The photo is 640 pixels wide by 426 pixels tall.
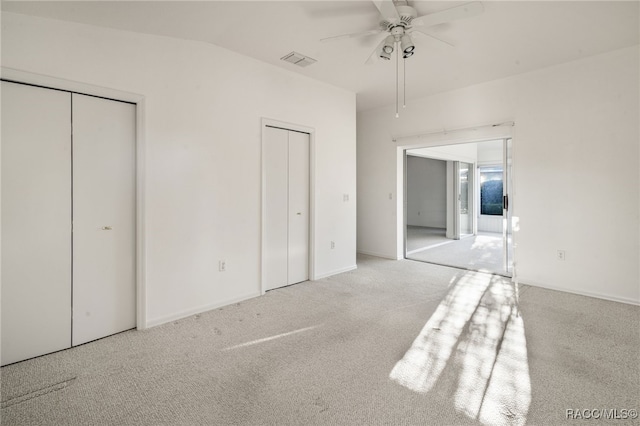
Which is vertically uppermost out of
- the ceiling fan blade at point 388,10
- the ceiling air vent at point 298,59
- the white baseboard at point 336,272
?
the ceiling air vent at point 298,59

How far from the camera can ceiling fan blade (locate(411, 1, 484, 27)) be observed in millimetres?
2361

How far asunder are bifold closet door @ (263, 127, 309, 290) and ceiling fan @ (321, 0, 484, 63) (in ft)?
5.66

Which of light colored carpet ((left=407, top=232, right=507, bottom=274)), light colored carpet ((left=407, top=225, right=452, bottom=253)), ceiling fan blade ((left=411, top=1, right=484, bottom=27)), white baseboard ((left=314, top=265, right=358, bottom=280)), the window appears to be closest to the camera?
ceiling fan blade ((left=411, top=1, right=484, bottom=27))

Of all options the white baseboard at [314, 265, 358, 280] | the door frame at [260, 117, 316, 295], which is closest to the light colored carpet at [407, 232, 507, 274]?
the white baseboard at [314, 265, 358, 280]

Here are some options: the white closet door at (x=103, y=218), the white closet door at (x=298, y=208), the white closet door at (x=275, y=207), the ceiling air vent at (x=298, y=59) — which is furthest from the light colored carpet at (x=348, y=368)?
the ceiling air vent at (x=298, y=59)

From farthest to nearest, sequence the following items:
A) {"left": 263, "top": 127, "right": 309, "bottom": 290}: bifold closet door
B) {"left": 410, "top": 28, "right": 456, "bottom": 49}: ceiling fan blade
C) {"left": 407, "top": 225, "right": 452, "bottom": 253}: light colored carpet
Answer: {"left": 407, "top": 225, "right": 452, "bottom": 253}: light colored carpet
{"left": 263, "top": 127, "right": 309, "bottom": 290}: bifold closet door
{"left": 410, "top": 28, "right": 456, "bottom": 49}: ceiling fan blade

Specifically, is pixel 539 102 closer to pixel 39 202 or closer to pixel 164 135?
pixel 164 135

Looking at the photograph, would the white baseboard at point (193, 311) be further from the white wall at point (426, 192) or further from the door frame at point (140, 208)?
the white wall at point (426, 192)

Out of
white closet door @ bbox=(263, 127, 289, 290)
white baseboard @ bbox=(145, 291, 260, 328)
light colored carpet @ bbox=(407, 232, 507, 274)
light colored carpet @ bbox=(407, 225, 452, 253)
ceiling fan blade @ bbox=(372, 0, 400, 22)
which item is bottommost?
white baseboard @ bbox=(145, 291, 260, 328)

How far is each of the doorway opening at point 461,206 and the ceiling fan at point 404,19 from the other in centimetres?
268

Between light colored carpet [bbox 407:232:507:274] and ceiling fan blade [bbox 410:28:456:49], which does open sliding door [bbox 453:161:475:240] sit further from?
ceiling fan blade [bbox 410:28:456:49]

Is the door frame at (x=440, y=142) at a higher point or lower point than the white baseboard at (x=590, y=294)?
higher

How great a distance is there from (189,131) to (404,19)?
234 centimetres

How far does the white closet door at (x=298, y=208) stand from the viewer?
4.46 m
